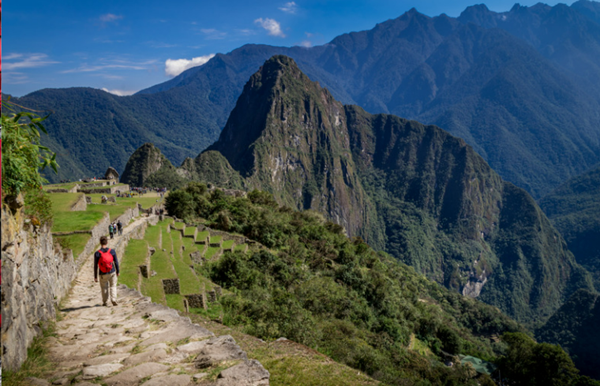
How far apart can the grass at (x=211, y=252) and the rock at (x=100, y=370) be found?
18942mm

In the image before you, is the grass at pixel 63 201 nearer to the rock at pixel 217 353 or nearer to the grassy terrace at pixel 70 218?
the grassy terrace at pixel 70 218

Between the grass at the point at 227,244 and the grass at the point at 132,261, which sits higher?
the grass at the point at 132,261

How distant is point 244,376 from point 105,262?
5233 mm

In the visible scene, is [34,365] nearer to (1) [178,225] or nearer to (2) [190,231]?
Result: (2) [190,231]

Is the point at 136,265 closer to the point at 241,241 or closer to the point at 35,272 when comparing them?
the point at 35,272

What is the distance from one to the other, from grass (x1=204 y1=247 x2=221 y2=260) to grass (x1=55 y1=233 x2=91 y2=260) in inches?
399

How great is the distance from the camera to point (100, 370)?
4.99 m

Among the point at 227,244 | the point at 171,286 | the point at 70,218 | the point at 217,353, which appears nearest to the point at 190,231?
the point at 227,244

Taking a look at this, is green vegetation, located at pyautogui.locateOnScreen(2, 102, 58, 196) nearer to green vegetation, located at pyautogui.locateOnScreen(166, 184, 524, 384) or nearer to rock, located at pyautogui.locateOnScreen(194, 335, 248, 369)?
rock, located at pyautogui.locateOnScreen(194, 335, 248, 369)

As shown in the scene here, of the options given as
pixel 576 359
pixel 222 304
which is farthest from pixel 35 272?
pixel 576 359

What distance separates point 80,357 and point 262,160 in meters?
153

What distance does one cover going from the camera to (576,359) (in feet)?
245

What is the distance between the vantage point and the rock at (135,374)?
4.71 m

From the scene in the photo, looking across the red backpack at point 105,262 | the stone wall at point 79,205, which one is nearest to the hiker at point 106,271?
the red backpack at point 105,262
